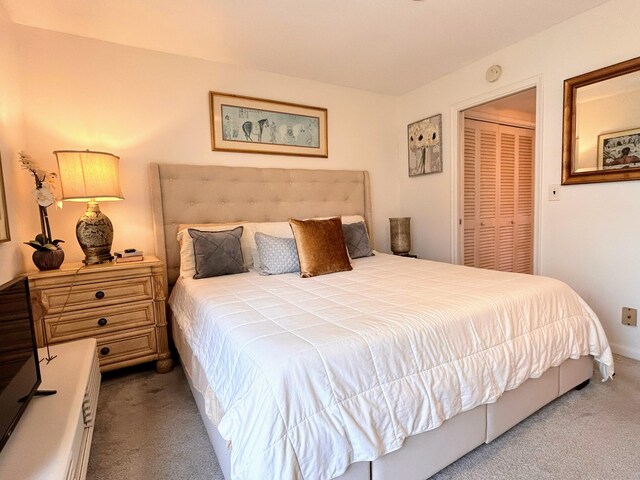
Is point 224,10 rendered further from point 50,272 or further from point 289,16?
point 50,272

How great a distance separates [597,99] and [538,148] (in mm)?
466

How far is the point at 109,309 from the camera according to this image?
2162 millimetres

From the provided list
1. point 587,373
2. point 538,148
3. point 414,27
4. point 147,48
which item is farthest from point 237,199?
point 587,373

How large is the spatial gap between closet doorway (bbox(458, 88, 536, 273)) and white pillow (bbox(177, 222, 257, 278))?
7.27ft

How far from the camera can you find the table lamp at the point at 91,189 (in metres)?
2.14

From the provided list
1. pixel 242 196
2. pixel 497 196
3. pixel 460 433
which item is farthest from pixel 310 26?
pixel 497 196

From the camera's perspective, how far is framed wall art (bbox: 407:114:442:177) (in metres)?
3.49

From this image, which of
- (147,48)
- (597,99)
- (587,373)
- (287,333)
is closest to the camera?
(287,333)

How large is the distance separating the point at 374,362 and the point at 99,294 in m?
1.88

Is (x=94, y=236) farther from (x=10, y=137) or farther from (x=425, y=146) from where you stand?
(x=425, y=146)

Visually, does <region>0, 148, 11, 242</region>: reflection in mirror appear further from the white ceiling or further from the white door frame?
the white door frame

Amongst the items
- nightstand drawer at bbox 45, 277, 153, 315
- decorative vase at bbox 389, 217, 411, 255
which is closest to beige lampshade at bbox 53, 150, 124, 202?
nightstand drawer at bbox 45, 277, 153, 315

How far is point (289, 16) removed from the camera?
89.1 inches

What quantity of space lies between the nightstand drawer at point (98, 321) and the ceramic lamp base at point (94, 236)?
373 mm
